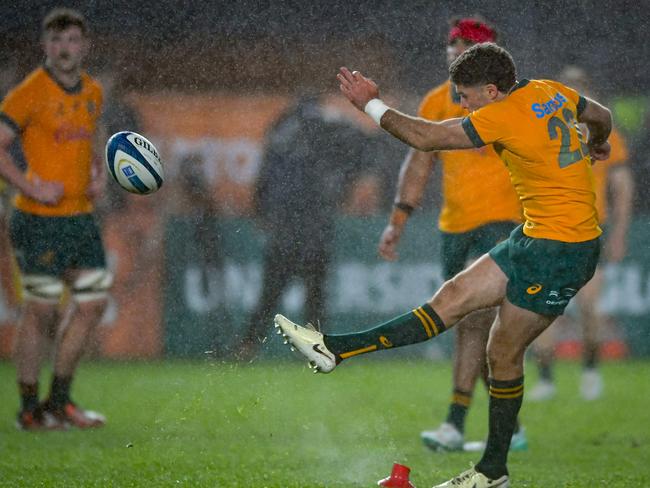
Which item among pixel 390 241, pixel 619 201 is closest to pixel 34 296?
pixel 390 241

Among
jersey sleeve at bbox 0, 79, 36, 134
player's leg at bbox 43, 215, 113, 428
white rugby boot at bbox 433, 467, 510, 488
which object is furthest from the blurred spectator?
white rugby boot at bbox 433, 467, 510, 488

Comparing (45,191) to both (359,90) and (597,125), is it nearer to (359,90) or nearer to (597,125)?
(359,90)

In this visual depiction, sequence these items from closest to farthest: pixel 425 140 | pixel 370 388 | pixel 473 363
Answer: pixel 425 140, pixel 473 363, pixel 370 388

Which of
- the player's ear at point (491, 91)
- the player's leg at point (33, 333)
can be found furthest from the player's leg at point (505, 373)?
the player's leg at point (33, 333)

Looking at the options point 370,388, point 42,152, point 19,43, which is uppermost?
point 19,43

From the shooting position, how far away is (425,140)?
17.0ft

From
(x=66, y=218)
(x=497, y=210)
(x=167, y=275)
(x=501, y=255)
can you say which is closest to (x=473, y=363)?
(x=497, y=210)

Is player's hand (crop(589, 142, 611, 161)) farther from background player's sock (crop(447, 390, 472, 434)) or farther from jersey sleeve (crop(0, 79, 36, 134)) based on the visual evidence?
jersey sleeve (crop(0, 79, 36, 134))

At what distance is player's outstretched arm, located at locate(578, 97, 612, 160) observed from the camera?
5570 millimetres

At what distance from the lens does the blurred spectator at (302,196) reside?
8852mm

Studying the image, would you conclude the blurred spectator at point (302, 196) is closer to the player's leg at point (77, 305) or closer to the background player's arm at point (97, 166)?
the background player's arm at point (97, 166)

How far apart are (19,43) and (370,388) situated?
10.7 feet

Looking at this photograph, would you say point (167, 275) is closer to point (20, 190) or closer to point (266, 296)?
point (266, 296)

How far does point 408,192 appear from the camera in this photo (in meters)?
6.95
